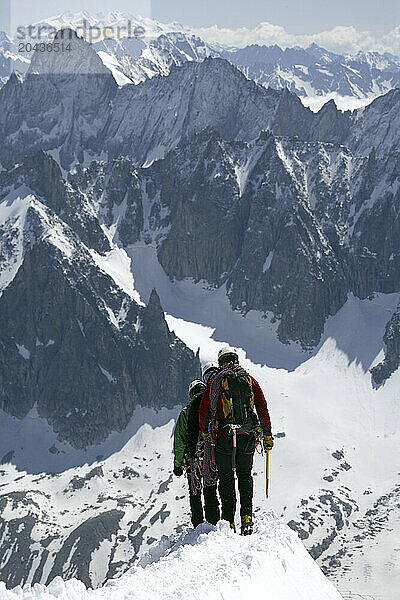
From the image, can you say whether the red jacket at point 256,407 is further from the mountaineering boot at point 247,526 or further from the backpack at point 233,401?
the mountaineering boot at point 247,526

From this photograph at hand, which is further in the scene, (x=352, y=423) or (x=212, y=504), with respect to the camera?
(x=352, y=423)

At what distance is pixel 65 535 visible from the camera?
14625 centimetres

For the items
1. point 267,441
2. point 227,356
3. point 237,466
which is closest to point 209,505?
point 237,466

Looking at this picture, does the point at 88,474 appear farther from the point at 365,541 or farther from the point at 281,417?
the point at 365,541

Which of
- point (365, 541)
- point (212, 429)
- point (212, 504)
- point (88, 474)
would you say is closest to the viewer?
point (212, 429)

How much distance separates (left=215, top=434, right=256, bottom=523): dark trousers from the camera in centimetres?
2158

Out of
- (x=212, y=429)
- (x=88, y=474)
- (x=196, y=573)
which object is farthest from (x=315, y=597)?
(x=88, y=474)

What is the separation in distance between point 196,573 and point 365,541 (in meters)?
133

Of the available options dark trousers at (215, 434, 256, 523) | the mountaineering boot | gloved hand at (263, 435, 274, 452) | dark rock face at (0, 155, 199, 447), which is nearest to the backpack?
dark trousers at (215, 434, 256, 523)

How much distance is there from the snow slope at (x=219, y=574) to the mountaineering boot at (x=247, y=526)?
1.10 ft

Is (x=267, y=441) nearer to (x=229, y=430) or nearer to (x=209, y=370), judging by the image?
(x=229, y=430)

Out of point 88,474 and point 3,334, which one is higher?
point 3,334

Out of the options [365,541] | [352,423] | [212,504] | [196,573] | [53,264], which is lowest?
[196,573]

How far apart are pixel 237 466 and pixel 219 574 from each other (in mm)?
4590
